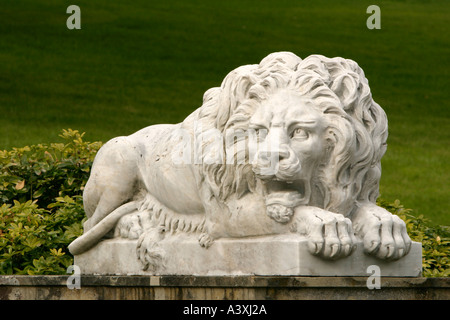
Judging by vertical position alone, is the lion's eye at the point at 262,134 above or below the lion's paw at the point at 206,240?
above

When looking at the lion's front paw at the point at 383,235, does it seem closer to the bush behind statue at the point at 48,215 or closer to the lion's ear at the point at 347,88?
the lion's ear at the point at 347,88

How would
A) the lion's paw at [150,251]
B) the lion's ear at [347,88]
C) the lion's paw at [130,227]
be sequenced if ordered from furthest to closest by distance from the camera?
the lion's paw at [130,227] < the lion's paw at [150,251] < the lion's ear at [347,88]

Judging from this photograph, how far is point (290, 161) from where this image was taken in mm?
5707

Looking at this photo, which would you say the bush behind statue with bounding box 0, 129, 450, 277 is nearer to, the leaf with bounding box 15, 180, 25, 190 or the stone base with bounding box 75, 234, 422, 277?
the leaf with bounding box 15, 180, 25, 190

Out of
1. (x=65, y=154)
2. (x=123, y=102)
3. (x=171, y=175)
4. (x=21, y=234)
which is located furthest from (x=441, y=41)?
(x=171, y=175)

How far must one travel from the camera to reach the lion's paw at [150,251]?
6516 mm

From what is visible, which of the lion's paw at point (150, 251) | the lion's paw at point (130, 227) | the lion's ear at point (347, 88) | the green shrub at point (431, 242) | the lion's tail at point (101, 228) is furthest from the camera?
the green shrub at point (431, 242)

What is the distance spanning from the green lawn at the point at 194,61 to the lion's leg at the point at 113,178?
6297 millimetres

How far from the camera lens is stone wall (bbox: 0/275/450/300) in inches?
224

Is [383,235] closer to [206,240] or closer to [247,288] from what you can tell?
[247,288]

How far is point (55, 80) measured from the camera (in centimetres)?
1769

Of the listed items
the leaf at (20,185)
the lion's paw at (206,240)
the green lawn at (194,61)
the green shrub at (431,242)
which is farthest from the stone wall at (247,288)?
the green lawn at (194,61)

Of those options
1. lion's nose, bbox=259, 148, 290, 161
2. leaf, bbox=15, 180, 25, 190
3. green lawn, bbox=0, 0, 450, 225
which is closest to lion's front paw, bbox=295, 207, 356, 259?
lion's nose, bbox=259, 148, 290, 161
